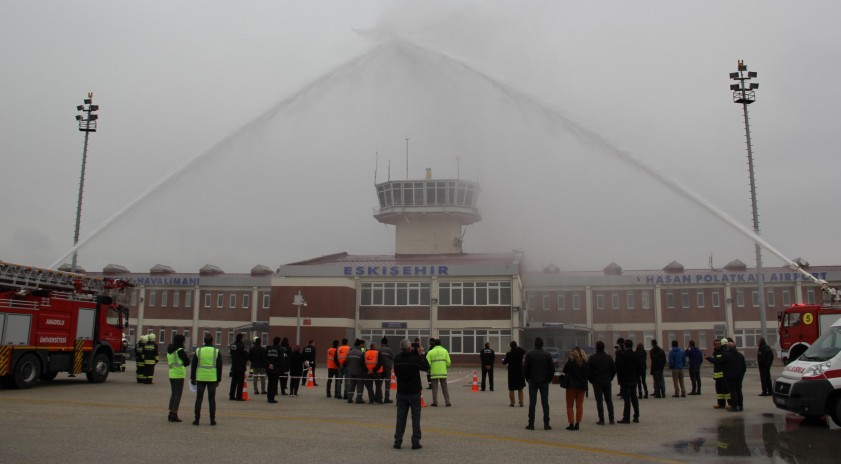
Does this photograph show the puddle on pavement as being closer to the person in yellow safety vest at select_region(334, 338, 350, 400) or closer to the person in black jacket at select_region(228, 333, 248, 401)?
the person in yellow safety vest at select_region(334, 338, 350, 400)

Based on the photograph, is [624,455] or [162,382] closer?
[624,455]

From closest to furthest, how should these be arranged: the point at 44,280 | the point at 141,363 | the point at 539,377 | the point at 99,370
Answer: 1. the point at 539,377
2. the point at 44,280
3. the point at 99,370
4. the point at 141,363

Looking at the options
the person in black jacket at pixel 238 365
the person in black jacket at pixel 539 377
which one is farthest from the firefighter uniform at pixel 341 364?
the person in black jacket at pixel 539 377

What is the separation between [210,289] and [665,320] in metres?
44.7

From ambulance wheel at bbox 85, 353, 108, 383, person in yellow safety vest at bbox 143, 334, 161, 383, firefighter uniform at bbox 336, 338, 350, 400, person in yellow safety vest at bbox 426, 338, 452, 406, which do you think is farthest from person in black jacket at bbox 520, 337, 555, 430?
ambulance wheel at bbox 85, 353, 108, 383

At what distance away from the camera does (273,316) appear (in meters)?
55.2

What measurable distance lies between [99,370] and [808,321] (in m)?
28.2

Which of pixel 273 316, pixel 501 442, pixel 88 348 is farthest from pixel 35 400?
pixel 273 316

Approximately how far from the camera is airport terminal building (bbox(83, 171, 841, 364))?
55.1 metres

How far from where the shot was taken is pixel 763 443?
12.4 m

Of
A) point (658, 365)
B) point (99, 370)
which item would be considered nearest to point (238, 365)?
point (99, 370)

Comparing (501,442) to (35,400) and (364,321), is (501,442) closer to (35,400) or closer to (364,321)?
(35,400)

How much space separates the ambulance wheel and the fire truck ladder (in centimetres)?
247

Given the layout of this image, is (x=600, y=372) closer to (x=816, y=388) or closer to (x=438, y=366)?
(x=816, y=388)
